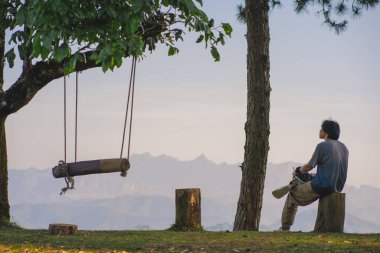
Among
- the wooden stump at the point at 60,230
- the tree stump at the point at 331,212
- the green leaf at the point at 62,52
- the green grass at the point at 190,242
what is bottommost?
the green grass at the point at 190,242

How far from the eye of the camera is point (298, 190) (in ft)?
43.1

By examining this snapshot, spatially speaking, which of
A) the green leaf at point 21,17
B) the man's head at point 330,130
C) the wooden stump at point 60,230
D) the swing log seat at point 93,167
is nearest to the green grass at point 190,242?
the wooden stump at point 60,230

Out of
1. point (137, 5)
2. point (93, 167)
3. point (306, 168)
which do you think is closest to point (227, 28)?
point (137, 5)

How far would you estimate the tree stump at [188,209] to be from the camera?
13.8m

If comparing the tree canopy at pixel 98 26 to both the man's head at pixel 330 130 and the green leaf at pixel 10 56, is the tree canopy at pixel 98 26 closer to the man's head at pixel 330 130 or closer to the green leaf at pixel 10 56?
the green leaf at pixel 10 56

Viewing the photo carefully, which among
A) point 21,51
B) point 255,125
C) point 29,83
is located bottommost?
point 255,125

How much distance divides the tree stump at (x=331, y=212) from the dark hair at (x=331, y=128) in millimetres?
1114

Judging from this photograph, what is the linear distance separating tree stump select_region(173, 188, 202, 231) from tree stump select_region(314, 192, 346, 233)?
245cm

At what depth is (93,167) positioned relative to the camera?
495 inches

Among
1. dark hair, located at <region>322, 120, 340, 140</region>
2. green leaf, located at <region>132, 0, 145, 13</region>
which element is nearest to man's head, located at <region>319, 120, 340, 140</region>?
dark hair, located at <region>322, 120, 340, 140</region>

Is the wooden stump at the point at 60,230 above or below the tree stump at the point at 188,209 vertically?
below

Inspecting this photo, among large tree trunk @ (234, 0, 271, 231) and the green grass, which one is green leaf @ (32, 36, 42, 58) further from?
large tree trunk @ (234, 0, 271, 231)

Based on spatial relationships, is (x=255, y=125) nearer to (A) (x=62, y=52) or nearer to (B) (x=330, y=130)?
(B) (x=330, y=130)

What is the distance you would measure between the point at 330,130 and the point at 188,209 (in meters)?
3.25
